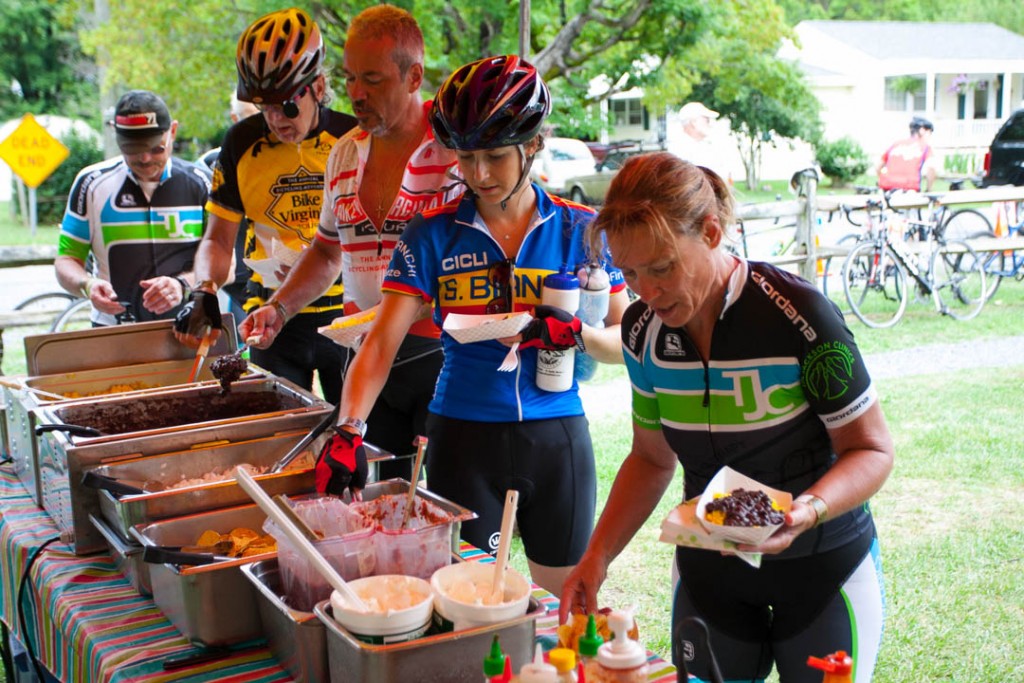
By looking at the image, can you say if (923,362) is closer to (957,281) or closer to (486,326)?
(957,281)

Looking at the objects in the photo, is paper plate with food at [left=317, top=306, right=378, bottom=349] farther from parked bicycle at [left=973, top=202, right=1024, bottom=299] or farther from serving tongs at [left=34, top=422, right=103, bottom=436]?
parked bicycle at [left=973, top=202, right=1024, bottom=299]

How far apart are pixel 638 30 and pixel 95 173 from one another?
22.8 feet

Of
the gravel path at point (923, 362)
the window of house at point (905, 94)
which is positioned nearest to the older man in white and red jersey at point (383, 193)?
the gravel path at point (923, 362)

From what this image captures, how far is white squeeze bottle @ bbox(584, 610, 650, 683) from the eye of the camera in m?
1.30

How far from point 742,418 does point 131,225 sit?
3.26 m

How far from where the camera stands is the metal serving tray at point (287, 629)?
1.48 meters

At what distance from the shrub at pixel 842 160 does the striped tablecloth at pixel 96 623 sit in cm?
2673

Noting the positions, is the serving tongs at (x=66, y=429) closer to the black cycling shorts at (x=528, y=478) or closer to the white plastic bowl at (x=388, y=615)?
the black cycling shorts at (x=528, y=478)

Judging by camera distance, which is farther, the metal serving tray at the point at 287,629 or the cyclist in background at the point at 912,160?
the cyclist in background at the point at 912,160

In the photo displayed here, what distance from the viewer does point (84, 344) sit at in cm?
307

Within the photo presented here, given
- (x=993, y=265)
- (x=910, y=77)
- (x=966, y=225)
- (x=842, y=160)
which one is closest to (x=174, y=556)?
(x=993, y=265)

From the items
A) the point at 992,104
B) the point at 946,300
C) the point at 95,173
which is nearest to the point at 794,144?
the point at 992,104

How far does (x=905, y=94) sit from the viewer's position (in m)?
33.7

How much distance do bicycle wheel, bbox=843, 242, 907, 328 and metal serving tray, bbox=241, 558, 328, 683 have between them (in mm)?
7888
